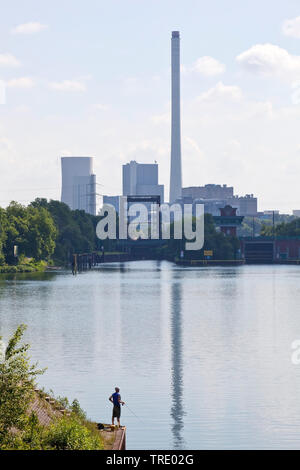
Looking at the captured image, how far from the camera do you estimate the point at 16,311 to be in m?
99.5

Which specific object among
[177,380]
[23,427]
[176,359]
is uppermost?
[23,427]

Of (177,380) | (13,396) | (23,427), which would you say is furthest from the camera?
(177,380)

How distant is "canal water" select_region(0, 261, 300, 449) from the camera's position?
1626 inches

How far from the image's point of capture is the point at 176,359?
62156mm

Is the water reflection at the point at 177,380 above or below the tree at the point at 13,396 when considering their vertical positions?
below

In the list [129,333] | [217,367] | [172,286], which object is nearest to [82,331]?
[129,333]

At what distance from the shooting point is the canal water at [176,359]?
41312 millimetres

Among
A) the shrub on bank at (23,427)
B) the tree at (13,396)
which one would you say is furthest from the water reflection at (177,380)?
the tree at (13,396)

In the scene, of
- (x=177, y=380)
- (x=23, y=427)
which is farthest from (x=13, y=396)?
(x=177, y=380)

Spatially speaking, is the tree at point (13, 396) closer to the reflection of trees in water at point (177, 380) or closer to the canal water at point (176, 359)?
the canal water at point (176, 359)

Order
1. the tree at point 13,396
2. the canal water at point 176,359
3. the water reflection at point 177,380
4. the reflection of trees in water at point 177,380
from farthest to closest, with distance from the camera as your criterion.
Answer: the canal water at point 176,359 → the reflection of trees in water at point 177,380 → the water reflection at point 177,380 → the tree at point 13,396

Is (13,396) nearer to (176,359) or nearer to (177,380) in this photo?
(177,380)

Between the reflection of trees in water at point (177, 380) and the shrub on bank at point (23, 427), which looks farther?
the reflection of trees in water at point (177, 380)

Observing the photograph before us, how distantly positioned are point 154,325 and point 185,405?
41058mm
